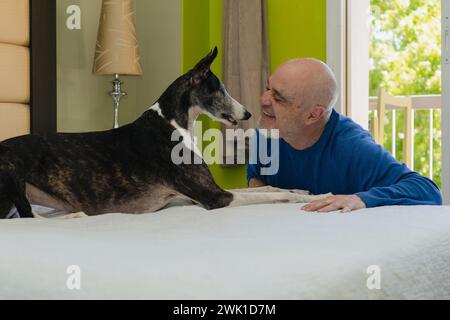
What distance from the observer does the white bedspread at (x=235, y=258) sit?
98cm

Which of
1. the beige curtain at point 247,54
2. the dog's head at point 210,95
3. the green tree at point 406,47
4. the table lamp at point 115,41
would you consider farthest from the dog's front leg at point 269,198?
the green tree at point 406,47

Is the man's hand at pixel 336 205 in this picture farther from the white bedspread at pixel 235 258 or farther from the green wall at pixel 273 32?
the green wall at pixel 273 32

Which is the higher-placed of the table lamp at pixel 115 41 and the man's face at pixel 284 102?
the table lamp at pixel 115 41

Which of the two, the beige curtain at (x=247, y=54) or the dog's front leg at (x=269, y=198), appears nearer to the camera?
the dog's front leg at (x=269, y=198)

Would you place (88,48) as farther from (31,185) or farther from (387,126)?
(387,126)

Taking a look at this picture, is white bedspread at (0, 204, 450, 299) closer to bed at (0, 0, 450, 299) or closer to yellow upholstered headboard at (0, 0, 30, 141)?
bed at (0, 0, 450, 299)

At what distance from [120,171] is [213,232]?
74 cm

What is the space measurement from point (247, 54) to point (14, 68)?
1.34 metres

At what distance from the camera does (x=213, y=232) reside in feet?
4.42

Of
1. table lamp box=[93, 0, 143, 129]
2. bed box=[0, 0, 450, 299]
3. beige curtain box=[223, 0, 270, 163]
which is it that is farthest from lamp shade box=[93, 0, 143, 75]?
bed box=[0, 0, 450, 299]

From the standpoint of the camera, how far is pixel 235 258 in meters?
1.04

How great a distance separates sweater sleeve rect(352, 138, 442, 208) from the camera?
1.84 meters

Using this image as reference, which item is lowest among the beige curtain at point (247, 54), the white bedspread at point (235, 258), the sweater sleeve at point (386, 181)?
the white bedspread at point (235, 258)

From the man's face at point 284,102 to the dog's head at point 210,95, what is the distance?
0.20 meters
